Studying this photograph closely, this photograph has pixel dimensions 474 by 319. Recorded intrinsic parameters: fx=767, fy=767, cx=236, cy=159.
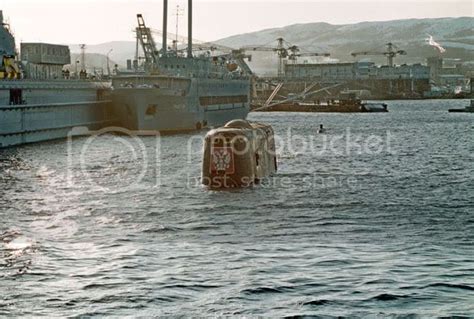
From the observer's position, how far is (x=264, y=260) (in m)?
32.3

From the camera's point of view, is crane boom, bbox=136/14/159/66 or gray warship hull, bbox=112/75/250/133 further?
crane boom, bbox=136/14/159/66

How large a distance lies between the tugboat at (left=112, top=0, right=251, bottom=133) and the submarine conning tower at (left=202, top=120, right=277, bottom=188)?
5821 centimetres

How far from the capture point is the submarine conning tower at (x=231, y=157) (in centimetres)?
5359

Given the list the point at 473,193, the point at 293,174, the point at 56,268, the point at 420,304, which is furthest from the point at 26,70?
the point at 420,304

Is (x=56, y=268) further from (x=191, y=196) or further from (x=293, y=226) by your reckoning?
(x=191, y=196)

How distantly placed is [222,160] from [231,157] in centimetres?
90

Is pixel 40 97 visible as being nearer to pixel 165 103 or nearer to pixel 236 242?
pixel 165 103

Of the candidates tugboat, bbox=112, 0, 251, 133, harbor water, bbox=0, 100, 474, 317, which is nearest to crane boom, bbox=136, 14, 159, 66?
tugboat, bbox=112, 0, 251, 133

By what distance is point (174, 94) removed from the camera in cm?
11756

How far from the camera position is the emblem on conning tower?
53.6m

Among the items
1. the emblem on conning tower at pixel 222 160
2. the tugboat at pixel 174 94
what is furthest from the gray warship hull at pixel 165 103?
the emblem on conning tower at pixel 222 160

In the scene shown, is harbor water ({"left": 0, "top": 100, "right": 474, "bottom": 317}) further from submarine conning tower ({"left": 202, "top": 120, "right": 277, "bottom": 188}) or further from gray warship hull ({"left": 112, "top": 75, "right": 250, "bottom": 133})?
gray warship hull ({"left": 112, "top": 75, "right": 250, "bottom": 133})

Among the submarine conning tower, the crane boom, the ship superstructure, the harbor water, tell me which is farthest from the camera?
the crane boom

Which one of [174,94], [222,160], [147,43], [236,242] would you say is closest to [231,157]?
[222,160]
